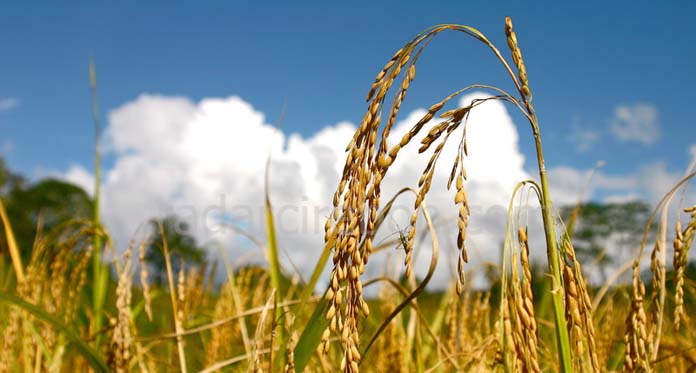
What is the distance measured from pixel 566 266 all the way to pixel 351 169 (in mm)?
432

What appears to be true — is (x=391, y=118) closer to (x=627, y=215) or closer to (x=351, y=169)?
(x=351, y=169)

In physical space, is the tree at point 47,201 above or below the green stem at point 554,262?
above

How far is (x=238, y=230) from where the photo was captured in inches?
95.8

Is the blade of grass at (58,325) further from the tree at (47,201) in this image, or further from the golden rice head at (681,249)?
the tree at (47,201)

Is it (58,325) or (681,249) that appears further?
(58,325)

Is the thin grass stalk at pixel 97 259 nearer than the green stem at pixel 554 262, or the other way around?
the green stem at pixel 554 262

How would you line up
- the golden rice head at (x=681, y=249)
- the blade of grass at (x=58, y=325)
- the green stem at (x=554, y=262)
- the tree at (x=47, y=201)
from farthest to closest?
the tree at (x=47, y=201) < the blade of grass at (x=58, y=325) < the golden rice head at (x=681, y=249) < the green stem at (x=554, y=262)

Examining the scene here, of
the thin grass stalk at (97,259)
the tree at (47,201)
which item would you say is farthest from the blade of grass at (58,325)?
the tree at (47,201)

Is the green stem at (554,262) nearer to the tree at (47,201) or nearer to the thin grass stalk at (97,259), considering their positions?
the thin grass stalk at (97,259)

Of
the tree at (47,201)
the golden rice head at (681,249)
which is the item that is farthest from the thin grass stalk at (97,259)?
the tree at (47,201)

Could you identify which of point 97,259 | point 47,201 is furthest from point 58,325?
point 47,201

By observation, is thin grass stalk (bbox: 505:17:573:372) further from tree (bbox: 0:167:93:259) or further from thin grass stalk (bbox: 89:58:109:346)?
tree (bbox: 0:167:93:259)

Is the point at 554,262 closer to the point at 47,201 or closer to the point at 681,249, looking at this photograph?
the point at 681,249

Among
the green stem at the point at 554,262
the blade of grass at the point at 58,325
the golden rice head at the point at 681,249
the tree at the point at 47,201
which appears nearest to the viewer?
the green stem at the point at 554,262
